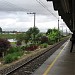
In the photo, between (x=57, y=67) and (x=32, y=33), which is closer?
(x=57, y=67)

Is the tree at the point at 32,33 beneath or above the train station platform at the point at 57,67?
above

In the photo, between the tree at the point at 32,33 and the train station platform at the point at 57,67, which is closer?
the train station platform at the point at 57,67

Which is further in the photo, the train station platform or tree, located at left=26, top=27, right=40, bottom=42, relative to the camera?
tree, located at left=26, top=27, right=40, bottom=42

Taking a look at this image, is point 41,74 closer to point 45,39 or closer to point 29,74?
point 29,74

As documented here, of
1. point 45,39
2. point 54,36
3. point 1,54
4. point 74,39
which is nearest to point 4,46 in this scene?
point 1,54

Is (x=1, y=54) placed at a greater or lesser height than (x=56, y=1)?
lesser

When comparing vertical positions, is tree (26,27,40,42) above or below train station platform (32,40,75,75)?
above

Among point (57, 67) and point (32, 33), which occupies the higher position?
point (32, 33)

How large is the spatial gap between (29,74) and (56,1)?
925 centimetres

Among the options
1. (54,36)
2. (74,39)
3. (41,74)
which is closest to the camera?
(41,74)

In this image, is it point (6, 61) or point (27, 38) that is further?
point (27, 38)

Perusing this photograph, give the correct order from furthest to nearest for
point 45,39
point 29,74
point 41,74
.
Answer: point 45,39
point 29,74
point 41,74

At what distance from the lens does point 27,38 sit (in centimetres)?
7581

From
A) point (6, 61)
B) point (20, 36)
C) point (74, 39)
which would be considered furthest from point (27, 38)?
point (6, 61)
